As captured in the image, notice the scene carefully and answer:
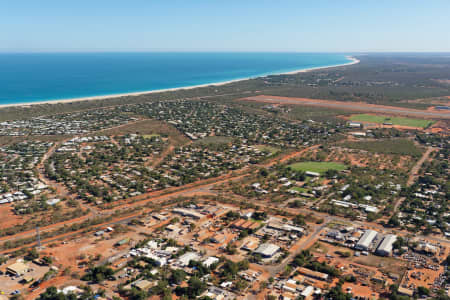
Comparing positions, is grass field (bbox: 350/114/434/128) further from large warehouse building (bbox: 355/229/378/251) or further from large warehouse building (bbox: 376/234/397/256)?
large warehouse building (bbox: 376/234/397/256)

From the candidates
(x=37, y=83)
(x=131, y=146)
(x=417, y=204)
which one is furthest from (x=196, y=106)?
(x=37, y=83)

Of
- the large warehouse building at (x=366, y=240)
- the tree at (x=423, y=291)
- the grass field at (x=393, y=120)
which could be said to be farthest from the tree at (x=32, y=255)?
the grass field at (x=393, y=120)

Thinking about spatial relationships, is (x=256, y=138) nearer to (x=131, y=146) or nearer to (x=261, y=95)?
(x=131, y=146)

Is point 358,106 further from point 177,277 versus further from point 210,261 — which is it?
point 177,277

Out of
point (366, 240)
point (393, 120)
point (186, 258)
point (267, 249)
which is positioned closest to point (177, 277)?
point (186, 258)

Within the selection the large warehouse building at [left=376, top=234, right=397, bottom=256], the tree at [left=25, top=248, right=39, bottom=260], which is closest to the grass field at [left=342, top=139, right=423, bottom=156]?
the large warehouse building at [left=376, top=234, right=397, bottom=256]

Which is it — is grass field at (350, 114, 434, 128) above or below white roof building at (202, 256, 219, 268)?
above
